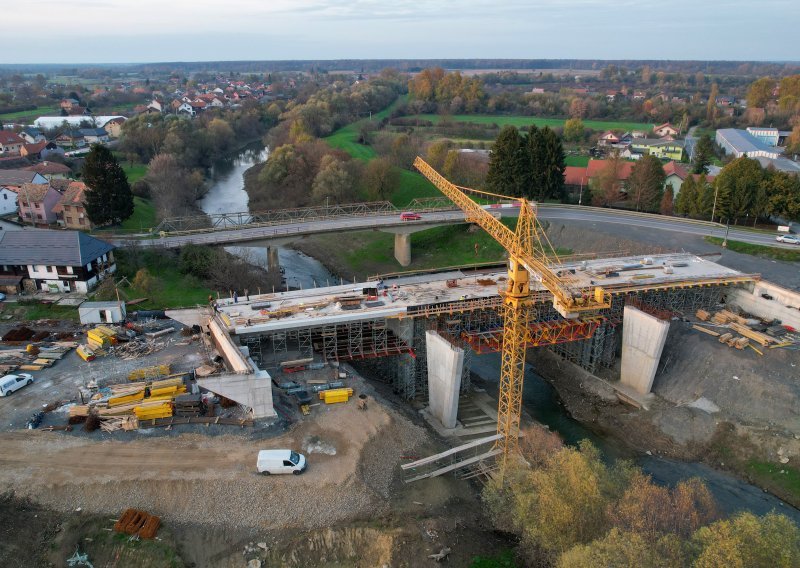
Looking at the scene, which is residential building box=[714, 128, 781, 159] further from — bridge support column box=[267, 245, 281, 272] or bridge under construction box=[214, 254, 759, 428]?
bridge support column box=[267, 245, 281, 272]

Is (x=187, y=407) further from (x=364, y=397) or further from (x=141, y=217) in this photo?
(x=141, y=217)

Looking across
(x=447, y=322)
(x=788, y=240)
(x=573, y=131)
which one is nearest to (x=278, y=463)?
(x=447, y=322)

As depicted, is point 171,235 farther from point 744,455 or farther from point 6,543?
point 744,455

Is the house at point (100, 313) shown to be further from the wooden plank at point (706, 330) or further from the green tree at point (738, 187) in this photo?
the green tree at point (738, 187)

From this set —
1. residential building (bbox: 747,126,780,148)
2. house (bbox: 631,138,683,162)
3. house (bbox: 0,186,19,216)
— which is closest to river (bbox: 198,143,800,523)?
house (bbox: 0,186,19,216)

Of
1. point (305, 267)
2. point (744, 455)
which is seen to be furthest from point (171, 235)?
point (744, 455)

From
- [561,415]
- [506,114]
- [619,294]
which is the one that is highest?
[506,114]
